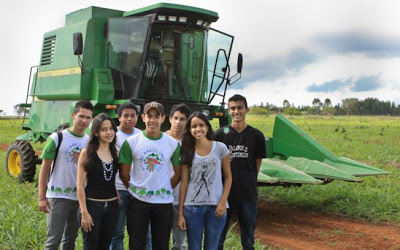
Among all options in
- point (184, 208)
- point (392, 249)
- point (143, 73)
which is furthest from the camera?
point (143, 73)

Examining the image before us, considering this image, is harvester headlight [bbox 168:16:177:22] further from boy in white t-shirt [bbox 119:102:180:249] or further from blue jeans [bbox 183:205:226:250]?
blue jeans [bbox 183:205:226:250]

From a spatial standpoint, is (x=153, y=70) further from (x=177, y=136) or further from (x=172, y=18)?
(x=177, y=136)

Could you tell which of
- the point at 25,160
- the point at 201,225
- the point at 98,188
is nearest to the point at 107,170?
the point at 98,188

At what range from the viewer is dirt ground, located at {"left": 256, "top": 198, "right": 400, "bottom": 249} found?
5305 millimetres

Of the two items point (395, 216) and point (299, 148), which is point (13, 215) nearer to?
point (299, 148)

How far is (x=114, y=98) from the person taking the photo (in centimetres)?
733

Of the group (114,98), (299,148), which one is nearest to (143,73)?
(114,98)

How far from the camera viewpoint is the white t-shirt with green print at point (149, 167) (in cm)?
328

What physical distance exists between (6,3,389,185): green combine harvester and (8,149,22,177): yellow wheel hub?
2.38 ft

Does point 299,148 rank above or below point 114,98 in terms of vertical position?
below

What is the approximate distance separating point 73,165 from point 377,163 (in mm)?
9509

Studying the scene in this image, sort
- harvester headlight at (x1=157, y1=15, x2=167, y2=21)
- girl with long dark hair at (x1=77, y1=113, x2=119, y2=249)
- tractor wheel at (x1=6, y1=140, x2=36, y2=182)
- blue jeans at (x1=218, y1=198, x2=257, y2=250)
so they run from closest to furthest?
1. girl with long dark hair at (x1=77, y1=113, x2=119, y2=249)
2. blue jeans at (x1=218, y1=198, x2=257, y2=250)
3. harvester headlight at (x1=157, y1=15, x2=167, y2=21)
4. tractor wheel at (x1=6, y1=140, x2=36, y2=182)

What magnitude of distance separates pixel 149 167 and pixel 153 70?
12.9ft

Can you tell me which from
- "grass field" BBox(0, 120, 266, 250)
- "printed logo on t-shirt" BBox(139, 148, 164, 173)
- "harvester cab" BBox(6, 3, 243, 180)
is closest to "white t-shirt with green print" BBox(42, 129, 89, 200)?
"printed logo on t-shirt" BBox(139, 148, 164, 173)
